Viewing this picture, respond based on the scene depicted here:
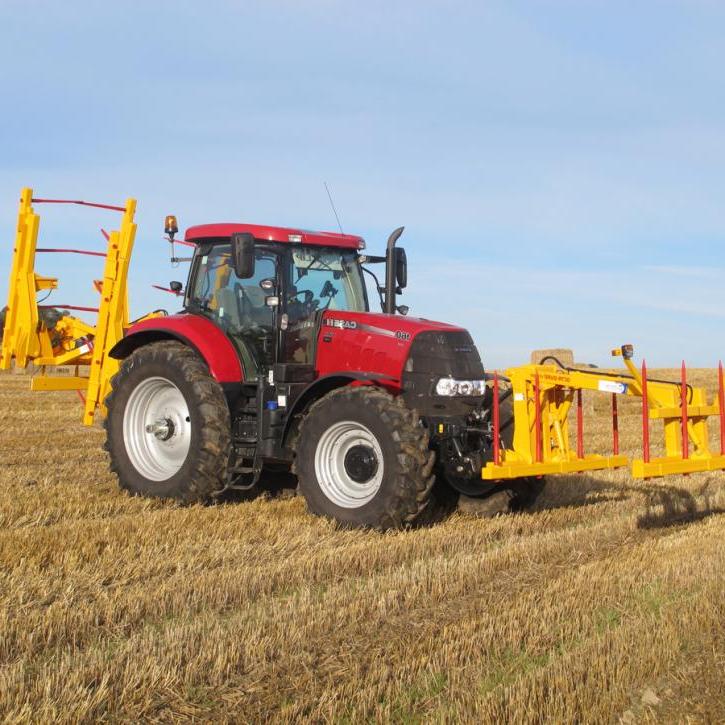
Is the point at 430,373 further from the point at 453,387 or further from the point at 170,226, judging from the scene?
the point at 170,226

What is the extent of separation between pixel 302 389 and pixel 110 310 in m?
2.14

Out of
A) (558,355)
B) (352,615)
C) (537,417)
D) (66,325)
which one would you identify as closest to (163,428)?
(66,325)

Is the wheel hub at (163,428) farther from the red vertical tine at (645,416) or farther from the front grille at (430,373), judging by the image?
the red vertical tine at (645,416)

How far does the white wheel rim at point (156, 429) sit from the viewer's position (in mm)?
7332

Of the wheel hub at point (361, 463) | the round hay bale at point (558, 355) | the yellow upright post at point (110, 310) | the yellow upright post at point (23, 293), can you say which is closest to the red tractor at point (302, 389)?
the wheel hub at point (361, 463)

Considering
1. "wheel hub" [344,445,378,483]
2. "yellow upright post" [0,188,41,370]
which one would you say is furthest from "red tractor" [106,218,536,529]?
"yellow upright post" [0,188,41,370]

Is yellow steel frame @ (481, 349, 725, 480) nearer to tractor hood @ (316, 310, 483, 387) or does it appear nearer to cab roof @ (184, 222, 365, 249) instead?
tractor hood @ (316, 310, 483, 387)

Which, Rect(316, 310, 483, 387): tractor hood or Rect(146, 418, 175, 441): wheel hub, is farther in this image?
Rect(146, 418, 175, 441): wheel hub

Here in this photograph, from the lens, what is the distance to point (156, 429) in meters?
7.32

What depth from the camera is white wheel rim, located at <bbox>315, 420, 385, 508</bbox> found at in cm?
626

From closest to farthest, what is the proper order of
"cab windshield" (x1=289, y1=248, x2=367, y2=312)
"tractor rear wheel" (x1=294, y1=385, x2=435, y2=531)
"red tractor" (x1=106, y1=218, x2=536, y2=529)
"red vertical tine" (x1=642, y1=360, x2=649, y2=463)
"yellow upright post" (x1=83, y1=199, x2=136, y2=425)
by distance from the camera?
"red vertical tine" (x1=642, y1=360, x2=649, y2=463)
"tractor rear wheel" (x1=294, y1=385, x2=435, y2=531)
"red tractor" (x1=106, y1=218, x2=536, y2=529)
"cab windshield" (x1=289, y1=248, x2=367, y2=312)
"yellow upright post" (x1=83, y1=199, x2=136, y2=425)

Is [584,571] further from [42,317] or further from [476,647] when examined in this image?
[42,317]

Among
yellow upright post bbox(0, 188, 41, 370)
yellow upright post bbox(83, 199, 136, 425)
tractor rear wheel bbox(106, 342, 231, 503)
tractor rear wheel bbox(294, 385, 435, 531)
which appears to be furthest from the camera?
yellow upright post bbox(0, 188, 41, 370)

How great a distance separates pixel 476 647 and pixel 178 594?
1459 millimetres
